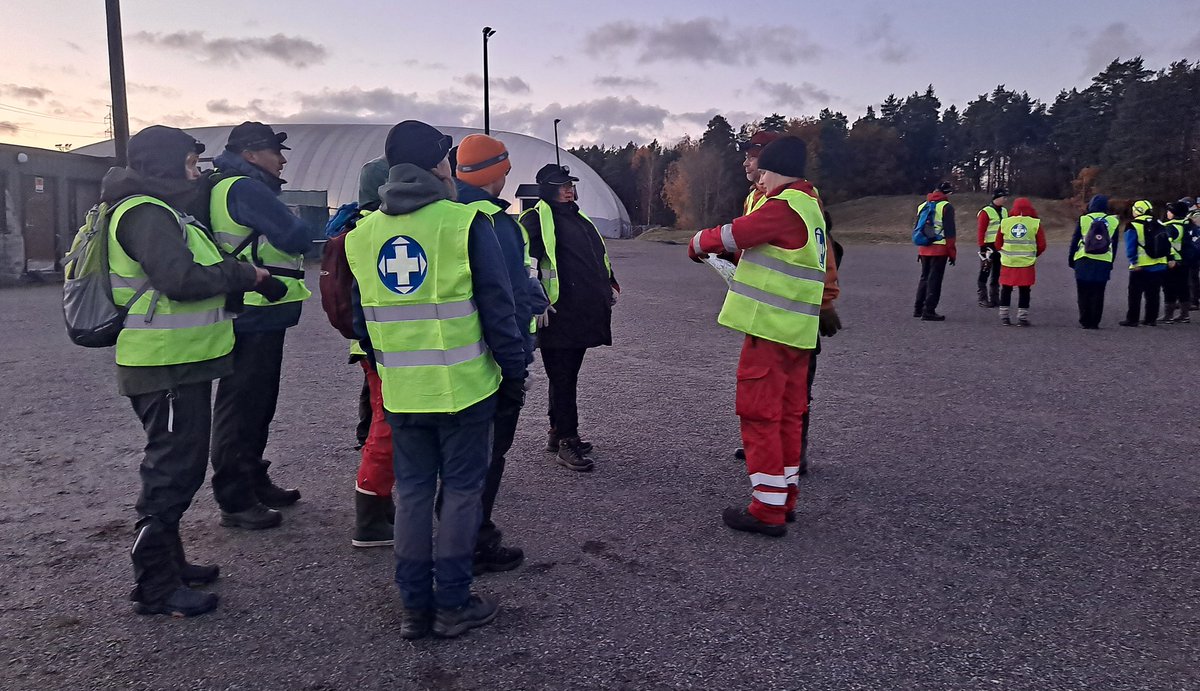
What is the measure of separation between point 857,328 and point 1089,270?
3.23 metres

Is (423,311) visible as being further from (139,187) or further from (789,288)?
(789,288)

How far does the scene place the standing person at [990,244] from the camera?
1351 centimetres

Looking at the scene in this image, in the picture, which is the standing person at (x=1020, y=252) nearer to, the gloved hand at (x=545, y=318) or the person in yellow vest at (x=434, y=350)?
the gloved hand at (x=545, y=318)

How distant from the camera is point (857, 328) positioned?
11742mm

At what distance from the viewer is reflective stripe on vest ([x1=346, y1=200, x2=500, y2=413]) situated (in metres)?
3.09

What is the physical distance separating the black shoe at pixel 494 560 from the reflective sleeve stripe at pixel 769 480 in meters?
1.28

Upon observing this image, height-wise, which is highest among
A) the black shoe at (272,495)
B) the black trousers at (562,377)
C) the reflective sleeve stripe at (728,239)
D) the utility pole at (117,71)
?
the utility pole at (117,71)

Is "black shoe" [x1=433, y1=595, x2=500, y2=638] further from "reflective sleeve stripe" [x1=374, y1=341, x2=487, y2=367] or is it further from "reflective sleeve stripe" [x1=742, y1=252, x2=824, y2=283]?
"reflective sleeve stripe" [x1=742, y1=252, x2=824, y2=283]

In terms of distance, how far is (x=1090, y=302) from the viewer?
1170 cm

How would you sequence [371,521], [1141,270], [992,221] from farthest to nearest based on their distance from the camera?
[992,221], [1141,270], [371,521]

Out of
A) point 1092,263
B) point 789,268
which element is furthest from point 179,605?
point 1092,263

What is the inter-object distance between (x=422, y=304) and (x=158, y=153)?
4.55 ft

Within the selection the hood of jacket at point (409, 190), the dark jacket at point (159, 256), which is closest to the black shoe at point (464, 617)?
the dark jacket at point (159, 256)

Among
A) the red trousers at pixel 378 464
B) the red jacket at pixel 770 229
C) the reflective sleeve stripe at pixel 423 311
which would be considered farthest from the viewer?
the red jacket at pixel 770 229
